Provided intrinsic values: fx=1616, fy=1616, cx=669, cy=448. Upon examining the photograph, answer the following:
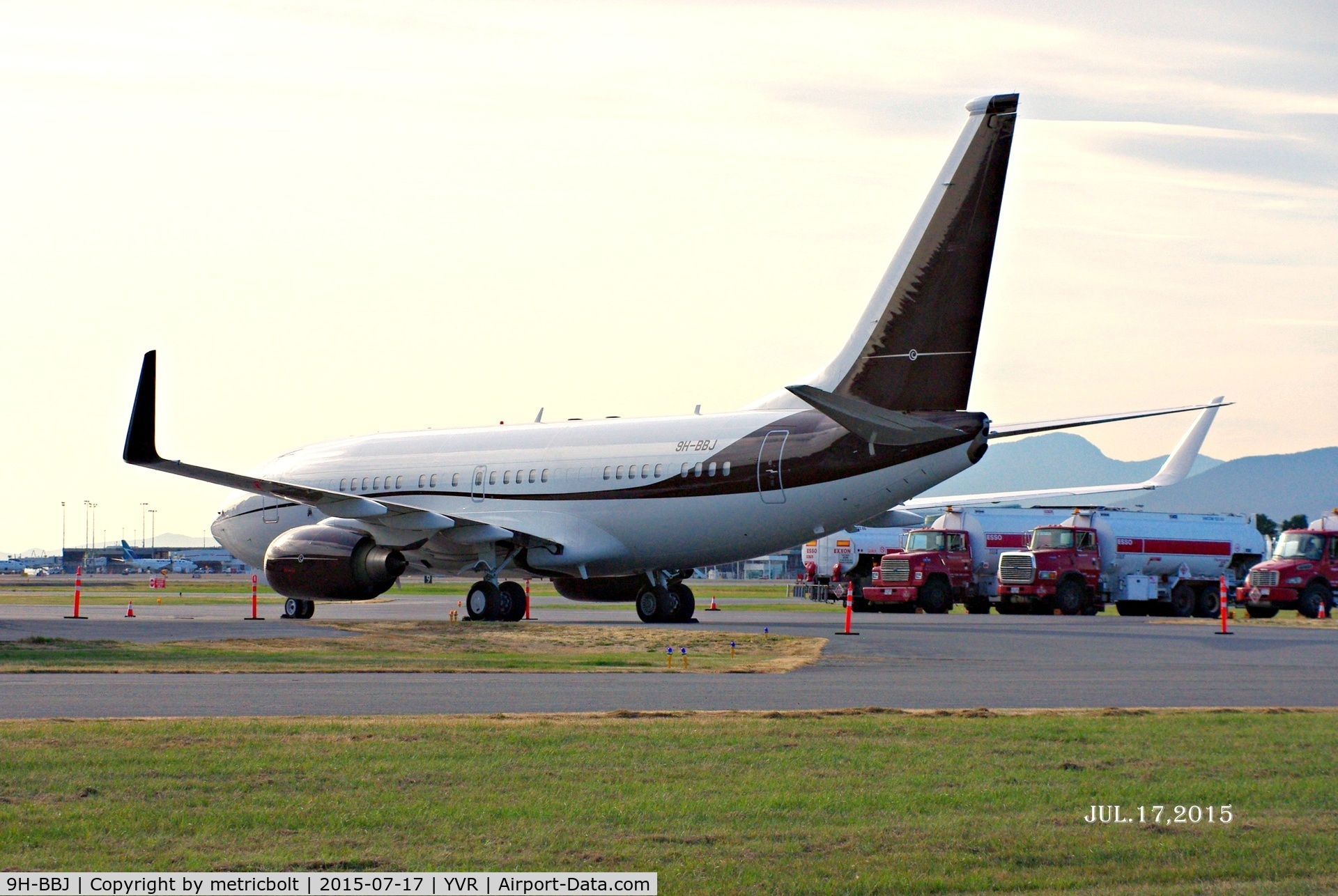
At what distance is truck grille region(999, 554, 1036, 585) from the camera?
46.7m

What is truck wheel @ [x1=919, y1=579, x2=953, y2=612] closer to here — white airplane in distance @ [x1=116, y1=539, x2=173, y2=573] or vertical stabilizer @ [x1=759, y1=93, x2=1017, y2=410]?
vertical stabilizer @ [x1=759, y1=93, x2=1017, y2=410]

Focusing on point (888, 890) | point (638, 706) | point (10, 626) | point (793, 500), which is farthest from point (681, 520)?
point (888, 890)

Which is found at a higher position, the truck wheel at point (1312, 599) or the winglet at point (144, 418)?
the winglet at point (144, 418)

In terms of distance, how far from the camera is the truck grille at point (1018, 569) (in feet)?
153

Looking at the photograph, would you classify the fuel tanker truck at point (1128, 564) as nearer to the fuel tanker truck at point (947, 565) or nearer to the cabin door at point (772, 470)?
the fuel tanker truck at point (947, 565)

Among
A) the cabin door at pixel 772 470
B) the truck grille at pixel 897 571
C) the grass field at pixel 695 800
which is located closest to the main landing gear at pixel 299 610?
the cabin door at pixel 772 470

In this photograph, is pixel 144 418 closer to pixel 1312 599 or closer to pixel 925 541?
pixel 925 541

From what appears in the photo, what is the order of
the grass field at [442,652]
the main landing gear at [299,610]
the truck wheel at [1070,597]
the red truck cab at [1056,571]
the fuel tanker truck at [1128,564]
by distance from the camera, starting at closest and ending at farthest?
1. the grass field at [442,652]
2. the main landing gear at [299,610]
3. the red truck cab at [1056,571]
4. the fuel tanker truck at [1128,564]
5. the truck wheel at [1070,597]

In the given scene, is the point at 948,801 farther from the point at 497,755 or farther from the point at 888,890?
the point at 497,755

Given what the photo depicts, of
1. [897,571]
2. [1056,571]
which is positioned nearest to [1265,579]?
[1056,571]

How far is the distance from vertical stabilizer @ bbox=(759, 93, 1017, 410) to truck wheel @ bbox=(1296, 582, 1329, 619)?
80.4 feet
